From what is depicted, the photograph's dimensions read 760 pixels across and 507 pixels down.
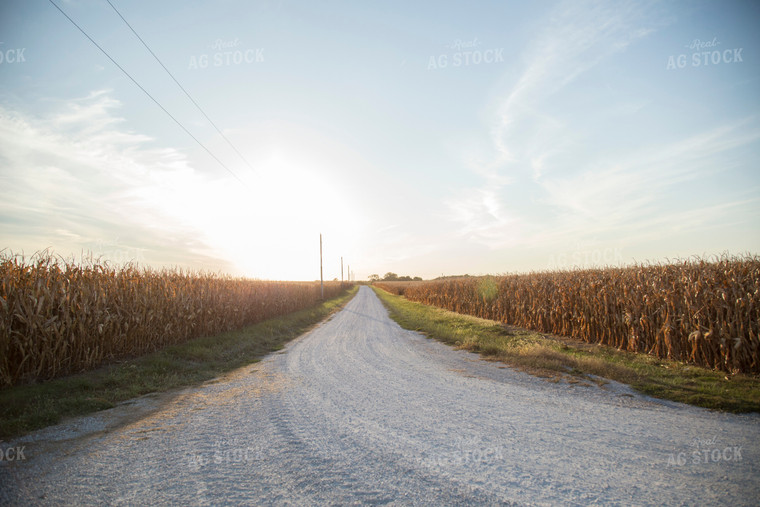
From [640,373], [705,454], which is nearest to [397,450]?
[705,454]

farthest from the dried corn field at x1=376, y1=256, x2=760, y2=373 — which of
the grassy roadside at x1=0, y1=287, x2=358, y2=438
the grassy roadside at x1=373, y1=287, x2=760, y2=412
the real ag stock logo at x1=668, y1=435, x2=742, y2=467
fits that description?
the grassy roadside at x1=0, y1=287, x2=358, y2=438

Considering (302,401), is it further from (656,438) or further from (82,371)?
(82,371)

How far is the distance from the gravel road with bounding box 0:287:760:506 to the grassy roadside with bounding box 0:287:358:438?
1.73 feet

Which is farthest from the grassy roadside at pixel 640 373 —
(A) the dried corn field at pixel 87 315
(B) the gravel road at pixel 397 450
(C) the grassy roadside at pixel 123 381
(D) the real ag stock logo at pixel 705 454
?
(A) the dried corn field at pixel 87 315

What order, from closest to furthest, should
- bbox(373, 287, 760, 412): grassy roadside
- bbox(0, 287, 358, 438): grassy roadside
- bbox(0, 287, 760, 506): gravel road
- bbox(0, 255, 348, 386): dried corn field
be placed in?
bbox(0, 287, 760, 506): gravel road, bbox(0, 287, 358, 438): grassy roadside, bbox(373, 287, 760, 412): grassy roadside, bbox(0, 255, 348, 386): dried corn field

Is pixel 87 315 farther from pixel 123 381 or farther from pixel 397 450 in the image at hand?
pixel 397 450

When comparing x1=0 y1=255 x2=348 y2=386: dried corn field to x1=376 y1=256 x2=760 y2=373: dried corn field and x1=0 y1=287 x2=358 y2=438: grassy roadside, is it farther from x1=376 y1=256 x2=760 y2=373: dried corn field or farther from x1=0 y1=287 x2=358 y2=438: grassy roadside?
x1=376 y1=256 x2=760 y2=373: dried corn field

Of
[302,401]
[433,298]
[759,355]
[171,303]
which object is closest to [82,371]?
[171,303]

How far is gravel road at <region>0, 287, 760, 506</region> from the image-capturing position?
314 centimetres

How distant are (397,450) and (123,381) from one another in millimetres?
6715

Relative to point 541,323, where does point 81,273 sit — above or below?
above

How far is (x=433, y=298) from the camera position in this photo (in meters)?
33.4

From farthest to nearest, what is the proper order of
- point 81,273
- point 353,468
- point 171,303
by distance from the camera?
point 171,303 < point 81,273 < point 353,468

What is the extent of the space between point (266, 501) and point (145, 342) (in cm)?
930
